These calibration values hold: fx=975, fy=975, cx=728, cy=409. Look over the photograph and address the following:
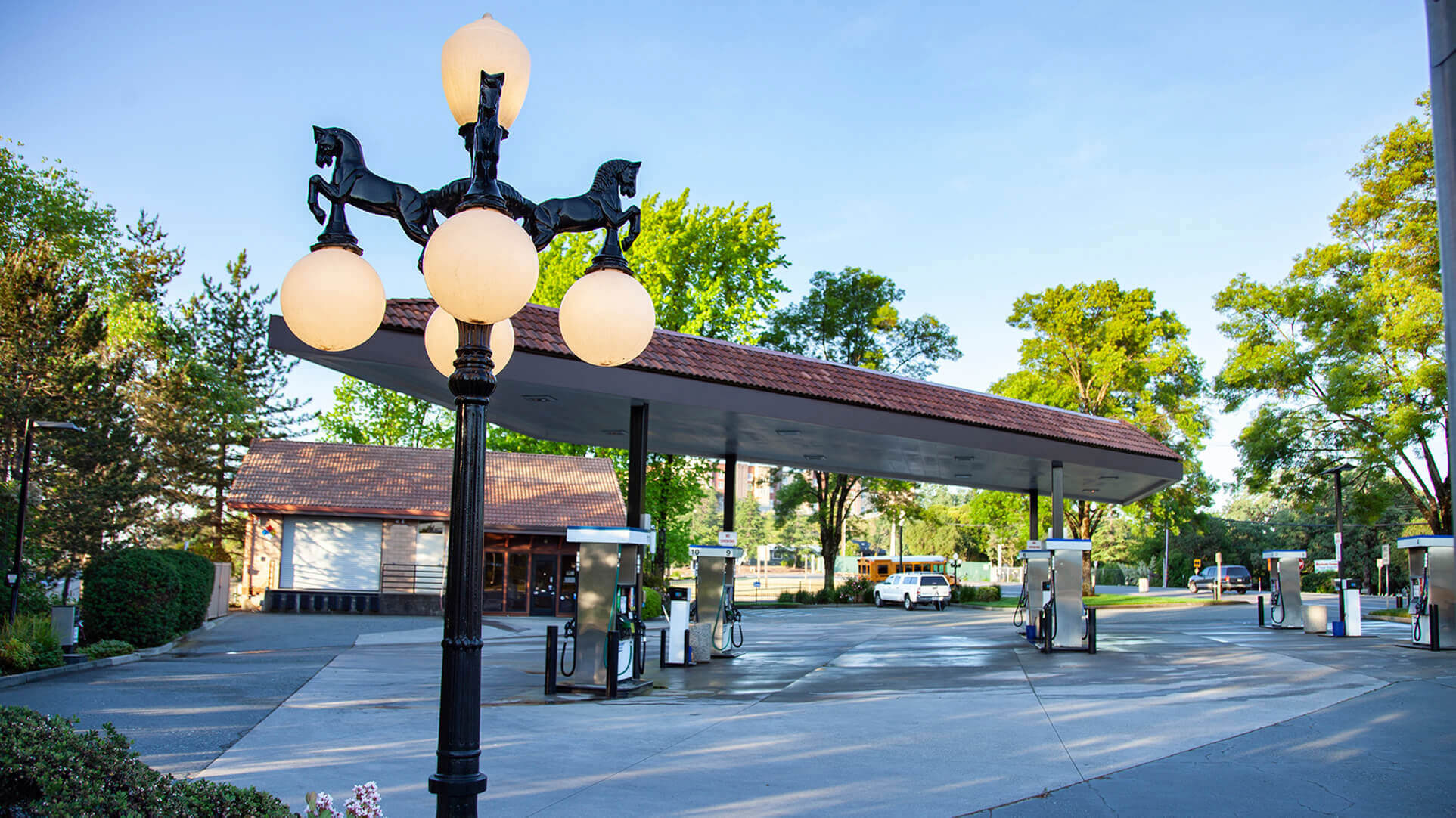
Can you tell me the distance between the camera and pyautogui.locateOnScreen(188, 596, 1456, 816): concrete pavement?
782 cm

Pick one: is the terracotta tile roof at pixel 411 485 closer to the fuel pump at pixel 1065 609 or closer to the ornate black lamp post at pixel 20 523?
the ornate black lamp post at pixel 20 523

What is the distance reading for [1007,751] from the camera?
9.50 m

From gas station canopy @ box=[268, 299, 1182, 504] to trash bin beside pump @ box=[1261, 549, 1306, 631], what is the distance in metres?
3.85

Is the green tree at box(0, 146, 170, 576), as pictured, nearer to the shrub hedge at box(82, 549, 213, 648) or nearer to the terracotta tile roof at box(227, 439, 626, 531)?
the terracotta tile roof at box(227, 439, 626, 531)

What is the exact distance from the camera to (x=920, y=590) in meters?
42.2

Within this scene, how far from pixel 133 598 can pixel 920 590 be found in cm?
3037

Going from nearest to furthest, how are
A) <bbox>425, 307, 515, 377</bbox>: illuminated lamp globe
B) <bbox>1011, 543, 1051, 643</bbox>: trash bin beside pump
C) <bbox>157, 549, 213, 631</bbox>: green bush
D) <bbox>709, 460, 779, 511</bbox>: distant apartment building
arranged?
<bbox>425, 307, 515, 377</bbox>: illuminated lamp globe
<bbox>157, 549, 213, 631</bbox>: green bush
<bbox>1011, 543, 1051, 643</bbox>: trash bin beside pump
<bbox>709, 460, 779, 511</bbox>: distant apartment building

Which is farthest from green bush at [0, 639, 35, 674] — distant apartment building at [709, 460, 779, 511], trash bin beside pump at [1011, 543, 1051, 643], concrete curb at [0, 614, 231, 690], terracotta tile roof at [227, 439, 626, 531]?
trash bin beside pump at [1011, 543, 1051, 643]

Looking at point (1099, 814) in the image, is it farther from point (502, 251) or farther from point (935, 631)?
point (935, 631)

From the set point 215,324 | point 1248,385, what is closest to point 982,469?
point 1248,385

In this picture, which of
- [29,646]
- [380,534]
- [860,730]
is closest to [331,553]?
[380,534]

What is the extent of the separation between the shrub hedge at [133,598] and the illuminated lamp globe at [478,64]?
778 inches

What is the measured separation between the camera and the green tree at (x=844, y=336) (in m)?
48.6

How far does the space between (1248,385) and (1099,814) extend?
3313 cm
